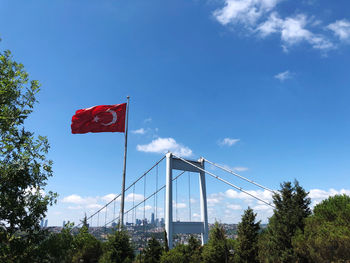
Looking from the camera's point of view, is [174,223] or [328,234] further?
[174,223]

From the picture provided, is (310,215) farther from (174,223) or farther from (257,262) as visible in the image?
(174,223)

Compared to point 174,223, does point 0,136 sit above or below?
above

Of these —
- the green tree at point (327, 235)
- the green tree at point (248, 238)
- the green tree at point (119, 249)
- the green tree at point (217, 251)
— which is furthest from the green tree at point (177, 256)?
the green tree at point (327, 235)

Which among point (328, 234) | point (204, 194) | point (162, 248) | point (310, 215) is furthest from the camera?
point (204, 194)

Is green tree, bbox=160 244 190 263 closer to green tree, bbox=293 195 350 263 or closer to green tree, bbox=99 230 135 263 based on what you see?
green tree, bbox=99 230 135 263

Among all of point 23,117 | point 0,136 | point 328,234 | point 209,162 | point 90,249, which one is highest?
point 209,162

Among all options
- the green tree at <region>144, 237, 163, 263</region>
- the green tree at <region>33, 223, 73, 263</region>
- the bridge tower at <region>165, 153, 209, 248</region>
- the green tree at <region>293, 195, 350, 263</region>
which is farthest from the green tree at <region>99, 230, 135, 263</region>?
the green tree at <region>33, 223, 73, 263</region>

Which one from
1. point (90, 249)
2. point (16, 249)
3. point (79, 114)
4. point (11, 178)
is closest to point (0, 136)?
point (11, 178)

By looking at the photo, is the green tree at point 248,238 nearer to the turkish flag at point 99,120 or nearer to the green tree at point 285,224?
the green tree at point 285,224
